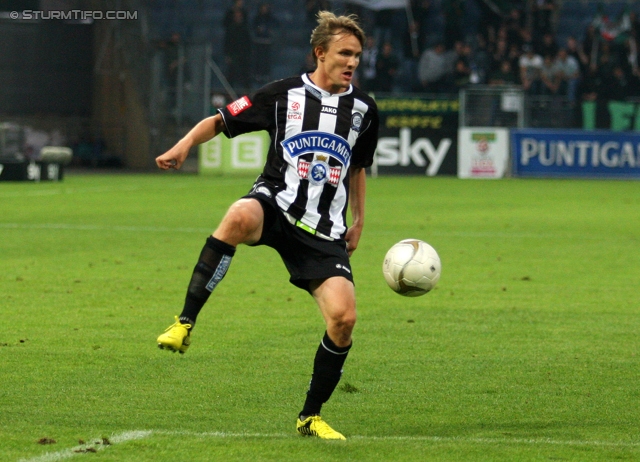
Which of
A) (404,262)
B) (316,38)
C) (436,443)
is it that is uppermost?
(316,38)

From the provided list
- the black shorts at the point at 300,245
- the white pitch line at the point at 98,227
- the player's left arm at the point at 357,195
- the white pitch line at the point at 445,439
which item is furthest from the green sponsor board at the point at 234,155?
the white pitch line at the point at 445,439

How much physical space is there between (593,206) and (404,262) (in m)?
16.4

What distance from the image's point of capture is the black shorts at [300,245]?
5336mm

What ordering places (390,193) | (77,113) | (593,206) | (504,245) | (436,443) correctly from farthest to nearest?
1. (77,113)
2. (390,193)
3. (593,206)
4. (504,245)
5. (436,443)

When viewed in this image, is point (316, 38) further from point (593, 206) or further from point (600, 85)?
point (600, 85)

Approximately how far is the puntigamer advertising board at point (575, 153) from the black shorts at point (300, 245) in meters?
26.1

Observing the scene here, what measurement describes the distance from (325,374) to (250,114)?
4.22ft

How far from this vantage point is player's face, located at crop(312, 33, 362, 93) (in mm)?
5375

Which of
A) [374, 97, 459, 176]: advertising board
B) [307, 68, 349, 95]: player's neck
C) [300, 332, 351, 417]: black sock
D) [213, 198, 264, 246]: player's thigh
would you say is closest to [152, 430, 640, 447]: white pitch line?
[300, 332, 351, 417]: black sock

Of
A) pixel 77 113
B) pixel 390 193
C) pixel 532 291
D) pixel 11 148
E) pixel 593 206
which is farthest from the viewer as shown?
pixel 77 113

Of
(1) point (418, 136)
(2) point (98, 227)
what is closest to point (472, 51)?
(1) point (418, 136)

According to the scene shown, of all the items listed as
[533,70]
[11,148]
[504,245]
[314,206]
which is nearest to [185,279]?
[504,245]

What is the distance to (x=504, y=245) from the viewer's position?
49.0 feet

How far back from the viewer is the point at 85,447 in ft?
16.0
